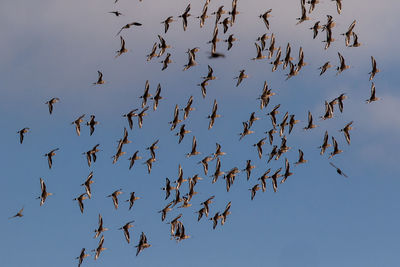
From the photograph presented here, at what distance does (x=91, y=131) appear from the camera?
95.4 metres

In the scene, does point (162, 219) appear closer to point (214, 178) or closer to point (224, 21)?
point (214, 178)

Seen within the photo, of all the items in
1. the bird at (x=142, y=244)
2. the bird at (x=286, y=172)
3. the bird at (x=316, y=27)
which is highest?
the bird at (x=316, y=27)

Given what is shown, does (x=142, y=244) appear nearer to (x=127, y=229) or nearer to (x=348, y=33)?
(x=127, y=229)

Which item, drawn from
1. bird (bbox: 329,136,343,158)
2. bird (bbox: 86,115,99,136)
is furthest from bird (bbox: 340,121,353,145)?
bird (bbox: 86,115,99,136)

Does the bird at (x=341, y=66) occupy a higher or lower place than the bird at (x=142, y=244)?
higher

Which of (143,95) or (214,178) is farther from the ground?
(143,95)

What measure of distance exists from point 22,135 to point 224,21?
25.1 m

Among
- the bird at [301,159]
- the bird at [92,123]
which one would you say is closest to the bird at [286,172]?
the bird at [301,159]

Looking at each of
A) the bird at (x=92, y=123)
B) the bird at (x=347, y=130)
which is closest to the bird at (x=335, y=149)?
the bird at (x=347, y=130)

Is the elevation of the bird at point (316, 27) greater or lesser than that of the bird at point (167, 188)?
greater

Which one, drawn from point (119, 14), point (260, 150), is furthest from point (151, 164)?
point (119, 14)

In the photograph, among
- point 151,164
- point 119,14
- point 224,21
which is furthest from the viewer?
point 151,164

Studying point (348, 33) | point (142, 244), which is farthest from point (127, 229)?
point (348, 33)

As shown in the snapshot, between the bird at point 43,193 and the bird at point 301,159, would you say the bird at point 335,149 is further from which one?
the bird at point 43,193
